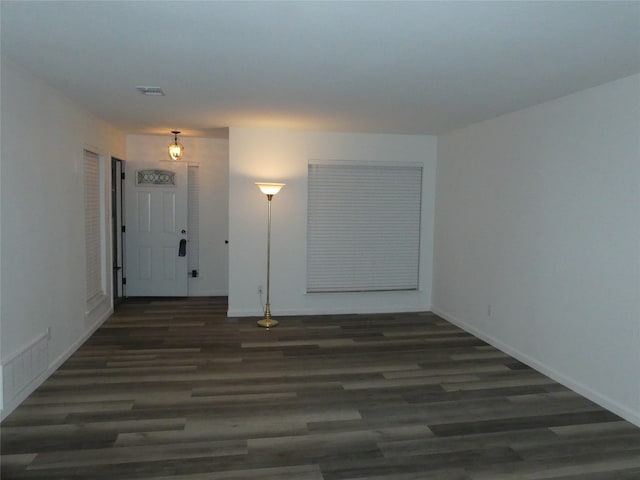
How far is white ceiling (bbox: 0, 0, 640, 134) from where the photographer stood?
91.9 inches

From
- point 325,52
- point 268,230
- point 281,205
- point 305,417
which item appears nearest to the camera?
point 325,52

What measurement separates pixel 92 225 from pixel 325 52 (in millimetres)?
3705

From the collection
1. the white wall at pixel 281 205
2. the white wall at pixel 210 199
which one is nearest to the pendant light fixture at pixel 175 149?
the white wall at pixel 210 199

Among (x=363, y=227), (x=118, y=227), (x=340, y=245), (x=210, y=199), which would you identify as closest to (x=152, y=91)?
(x=340, y=245)

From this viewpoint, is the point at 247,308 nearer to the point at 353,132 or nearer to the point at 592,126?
the point at 353,132

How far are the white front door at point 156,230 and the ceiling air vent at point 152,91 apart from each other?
3019 millimetres

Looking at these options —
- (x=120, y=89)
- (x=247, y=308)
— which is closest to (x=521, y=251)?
(x=247, y=308)

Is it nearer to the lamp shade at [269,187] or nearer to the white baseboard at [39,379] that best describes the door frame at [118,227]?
the white baseboard at [39,379]

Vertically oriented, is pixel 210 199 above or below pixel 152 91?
below

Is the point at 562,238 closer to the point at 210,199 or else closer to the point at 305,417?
the point at 305,417

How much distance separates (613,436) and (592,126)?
91.4 inches

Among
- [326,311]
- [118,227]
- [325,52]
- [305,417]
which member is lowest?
[305,417]

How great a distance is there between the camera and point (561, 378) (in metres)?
4.02

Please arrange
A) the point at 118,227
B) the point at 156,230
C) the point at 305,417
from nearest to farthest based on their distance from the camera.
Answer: the point at 305,417 → the point at 118,227 → the point at 156,230
